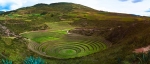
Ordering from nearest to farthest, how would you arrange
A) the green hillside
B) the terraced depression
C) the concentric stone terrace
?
the green hillside
the concentric stone terrace
the terraced depression

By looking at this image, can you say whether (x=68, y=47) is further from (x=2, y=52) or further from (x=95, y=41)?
(x=2, y=52)

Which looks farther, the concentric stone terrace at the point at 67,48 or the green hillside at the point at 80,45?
the concentric stone terrace at the point at 67,48

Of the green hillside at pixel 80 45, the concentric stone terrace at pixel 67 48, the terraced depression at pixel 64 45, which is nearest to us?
the green hillside at pixel 80 45

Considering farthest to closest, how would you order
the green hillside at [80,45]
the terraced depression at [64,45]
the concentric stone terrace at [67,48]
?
the terraced depression at [64,45] < the concentric stone terrace at [67,48] < the green hillside at [80,45]

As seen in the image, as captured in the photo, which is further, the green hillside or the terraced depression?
the terraced depression

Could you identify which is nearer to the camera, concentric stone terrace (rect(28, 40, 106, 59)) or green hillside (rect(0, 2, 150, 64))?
green hillside (rect(0, 2, 150, 64))

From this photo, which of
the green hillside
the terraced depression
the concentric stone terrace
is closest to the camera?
the green hillside

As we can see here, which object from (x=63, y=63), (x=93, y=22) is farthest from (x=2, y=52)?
(x=93, y=22)

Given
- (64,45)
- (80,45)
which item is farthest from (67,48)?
(80,45)
